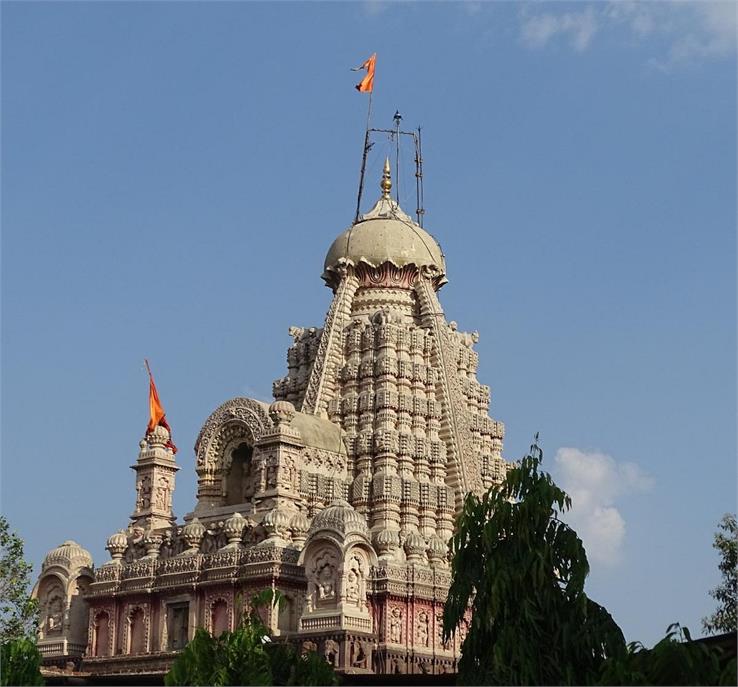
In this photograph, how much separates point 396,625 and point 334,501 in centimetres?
503

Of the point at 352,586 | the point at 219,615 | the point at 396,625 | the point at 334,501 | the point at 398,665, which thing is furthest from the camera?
the point at 334,501

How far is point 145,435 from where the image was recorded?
44.6m

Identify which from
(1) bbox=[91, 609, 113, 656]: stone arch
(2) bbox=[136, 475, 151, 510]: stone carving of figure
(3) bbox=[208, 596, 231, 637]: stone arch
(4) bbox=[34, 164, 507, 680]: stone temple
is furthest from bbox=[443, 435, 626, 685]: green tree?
(2) bbox=[136, 475, 151, 510]: stone carving of figure

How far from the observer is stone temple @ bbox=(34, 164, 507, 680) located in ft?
123

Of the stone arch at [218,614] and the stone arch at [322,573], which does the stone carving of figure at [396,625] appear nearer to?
the stone arch at [322,573]

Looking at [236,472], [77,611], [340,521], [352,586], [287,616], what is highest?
[236,472]

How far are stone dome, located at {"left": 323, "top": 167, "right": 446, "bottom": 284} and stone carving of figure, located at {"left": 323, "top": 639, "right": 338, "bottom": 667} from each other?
14.6 metres

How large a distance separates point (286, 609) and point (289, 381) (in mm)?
10223

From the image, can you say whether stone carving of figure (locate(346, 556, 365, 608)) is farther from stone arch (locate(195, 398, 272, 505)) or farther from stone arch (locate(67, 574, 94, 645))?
stone arch (locate(67, 574, 94, 645))

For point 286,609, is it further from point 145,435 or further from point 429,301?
point 429,301

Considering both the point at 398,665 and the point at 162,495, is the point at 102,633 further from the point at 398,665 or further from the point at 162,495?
the point at 398,665

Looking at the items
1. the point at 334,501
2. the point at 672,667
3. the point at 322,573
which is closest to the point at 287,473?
the point at 334,501

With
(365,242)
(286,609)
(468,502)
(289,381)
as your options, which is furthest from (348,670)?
(365,242)

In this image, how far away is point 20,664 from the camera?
25953 mm
